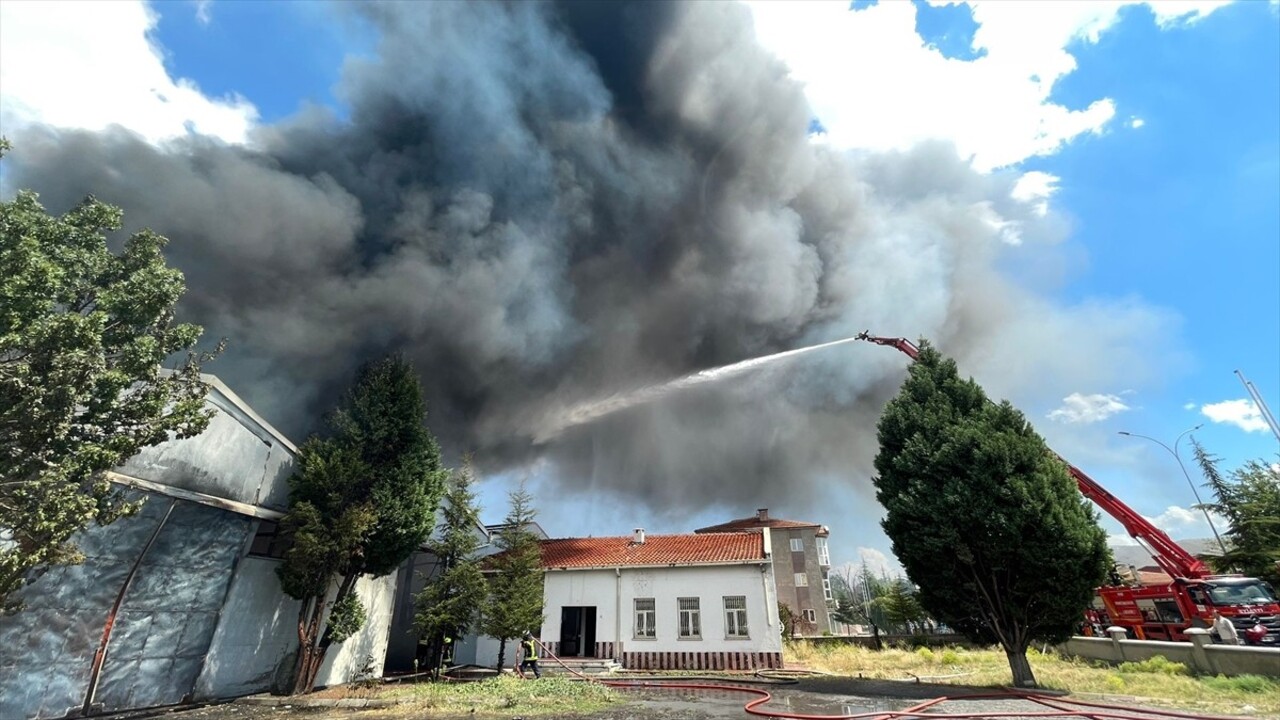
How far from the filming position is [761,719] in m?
10.1

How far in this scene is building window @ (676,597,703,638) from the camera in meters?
22.8

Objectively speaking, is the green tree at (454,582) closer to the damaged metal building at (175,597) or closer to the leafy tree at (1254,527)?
the damaged metal building at (175,597)

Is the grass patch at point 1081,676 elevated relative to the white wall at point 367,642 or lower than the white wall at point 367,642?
lower

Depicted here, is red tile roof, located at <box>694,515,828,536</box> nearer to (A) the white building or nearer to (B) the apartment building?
(B) the apartment building

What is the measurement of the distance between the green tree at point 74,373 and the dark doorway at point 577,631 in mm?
18112

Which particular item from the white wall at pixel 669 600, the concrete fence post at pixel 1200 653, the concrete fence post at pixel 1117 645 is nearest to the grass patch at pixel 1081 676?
the concrete fence post at pixel 1200 653

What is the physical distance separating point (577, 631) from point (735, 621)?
7.69 m

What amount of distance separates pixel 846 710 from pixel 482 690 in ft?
27.9

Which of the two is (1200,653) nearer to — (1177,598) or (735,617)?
(1177,598)

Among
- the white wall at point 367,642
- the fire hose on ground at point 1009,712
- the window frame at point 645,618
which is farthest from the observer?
the window frame at point 645,618

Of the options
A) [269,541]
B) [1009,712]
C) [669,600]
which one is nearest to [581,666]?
[669,600]

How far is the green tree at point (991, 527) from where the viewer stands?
13.4 metres

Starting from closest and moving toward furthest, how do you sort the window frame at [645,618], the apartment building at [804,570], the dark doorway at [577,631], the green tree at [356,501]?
the green tree at [356,501] → the window frame at [645,618] → the dark doorway at [577,631] → the apartment building at [804,570]

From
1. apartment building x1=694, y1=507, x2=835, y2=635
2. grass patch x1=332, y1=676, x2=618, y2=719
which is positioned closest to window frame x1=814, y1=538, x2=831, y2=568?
apartment building x1=694, y1=507, x2=835, y2=635
